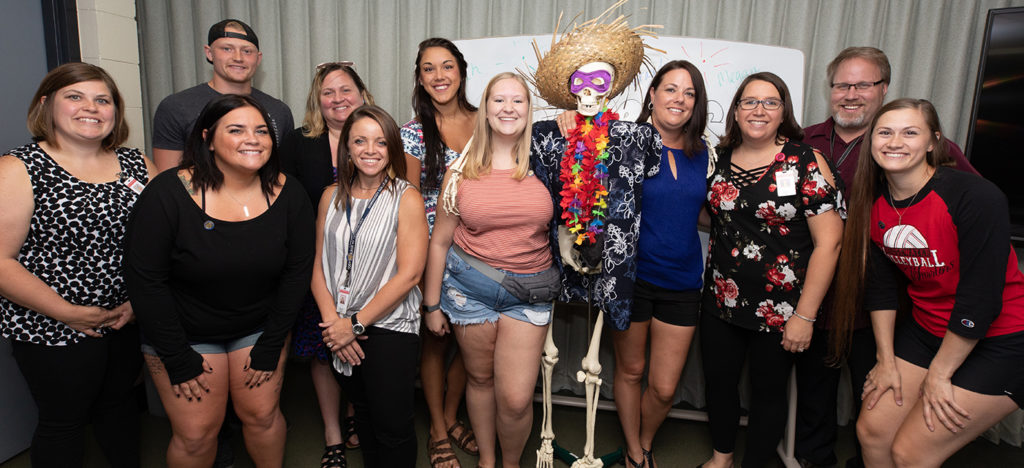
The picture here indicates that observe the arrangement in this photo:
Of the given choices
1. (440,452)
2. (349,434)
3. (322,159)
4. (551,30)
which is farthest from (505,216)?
(551,30)

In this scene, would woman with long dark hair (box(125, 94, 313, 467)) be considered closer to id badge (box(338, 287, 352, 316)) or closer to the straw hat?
id badge (box(338, 287, 352, 316))

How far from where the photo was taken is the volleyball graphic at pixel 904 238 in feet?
5.66

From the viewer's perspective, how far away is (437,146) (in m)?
2.30

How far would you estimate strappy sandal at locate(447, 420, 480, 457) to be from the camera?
2555 millimetres

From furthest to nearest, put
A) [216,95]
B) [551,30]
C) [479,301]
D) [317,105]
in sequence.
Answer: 1. [551,30]
2. [216,95]
3. [317,105]
4. [479,301]

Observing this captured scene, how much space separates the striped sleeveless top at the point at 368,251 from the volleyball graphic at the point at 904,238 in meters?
1.65

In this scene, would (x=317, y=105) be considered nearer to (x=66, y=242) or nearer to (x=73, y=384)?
(x=66, y=242)

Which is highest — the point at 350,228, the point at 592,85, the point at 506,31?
the point at 506,31

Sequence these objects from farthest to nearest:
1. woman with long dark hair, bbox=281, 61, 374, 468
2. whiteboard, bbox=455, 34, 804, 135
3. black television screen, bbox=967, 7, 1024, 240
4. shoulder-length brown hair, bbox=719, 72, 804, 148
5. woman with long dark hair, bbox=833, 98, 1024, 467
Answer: whiteboard, bbox=455, 34, 804, 135, black television screen, bbox=967, 7, 1024, 240, woman with long dark hair, bbox=281, 61, 374, 468, shoulder-length brown hair, bbox=719, 72, 804, 148, woman with long dark hair, bbox=833, 98, 1024, 467

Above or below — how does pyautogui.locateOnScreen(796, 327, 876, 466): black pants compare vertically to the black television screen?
below

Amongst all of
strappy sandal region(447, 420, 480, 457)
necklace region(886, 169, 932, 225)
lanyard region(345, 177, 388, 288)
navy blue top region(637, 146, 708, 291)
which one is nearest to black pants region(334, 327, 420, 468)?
lanyard region(345, 177, 388, 288)

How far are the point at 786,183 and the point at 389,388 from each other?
1.57 meters

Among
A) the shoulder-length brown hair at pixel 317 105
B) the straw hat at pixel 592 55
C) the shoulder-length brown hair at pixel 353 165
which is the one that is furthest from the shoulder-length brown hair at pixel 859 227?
the shoulder-length brown hair at pixel 317 105

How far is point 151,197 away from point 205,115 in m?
0.31
